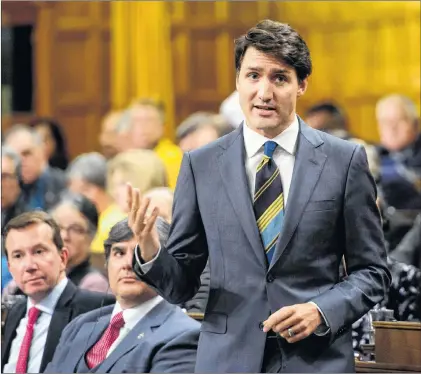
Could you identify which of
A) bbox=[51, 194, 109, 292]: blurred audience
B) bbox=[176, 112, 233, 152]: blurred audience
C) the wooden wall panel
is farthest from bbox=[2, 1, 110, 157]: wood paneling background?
bbox=[51, 194, 109, 292]: blurred audience

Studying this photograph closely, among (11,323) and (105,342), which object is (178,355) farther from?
(11,323)

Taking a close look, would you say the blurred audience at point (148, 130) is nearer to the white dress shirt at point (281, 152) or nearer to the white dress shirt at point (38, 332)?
the white dress shirt at point (38, 332)

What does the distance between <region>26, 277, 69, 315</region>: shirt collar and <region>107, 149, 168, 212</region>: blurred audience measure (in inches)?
50.5

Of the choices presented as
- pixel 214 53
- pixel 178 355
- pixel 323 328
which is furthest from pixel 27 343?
pixel 214 53

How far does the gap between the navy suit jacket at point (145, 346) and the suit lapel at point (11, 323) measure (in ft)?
0.90

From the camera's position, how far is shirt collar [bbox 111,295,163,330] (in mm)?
3346

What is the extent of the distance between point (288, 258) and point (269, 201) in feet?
0.47

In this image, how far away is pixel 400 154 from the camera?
6602mm

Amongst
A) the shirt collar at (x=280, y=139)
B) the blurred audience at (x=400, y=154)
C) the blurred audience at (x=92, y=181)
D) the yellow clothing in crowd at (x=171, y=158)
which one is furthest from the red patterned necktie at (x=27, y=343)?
the blurred audience at (x=400, y=154)

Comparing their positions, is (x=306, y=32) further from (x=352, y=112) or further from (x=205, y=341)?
(x=205, y=341)

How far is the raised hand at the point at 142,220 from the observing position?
2.46m

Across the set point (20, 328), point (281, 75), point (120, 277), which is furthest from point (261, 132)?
point (20, 328)

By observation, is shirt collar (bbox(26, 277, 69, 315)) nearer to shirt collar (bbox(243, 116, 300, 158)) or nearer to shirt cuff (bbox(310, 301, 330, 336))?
shirt collar (bbox(243, 116, 300, 158))

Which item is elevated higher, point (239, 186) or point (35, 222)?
point (239, 186)
